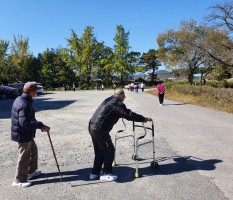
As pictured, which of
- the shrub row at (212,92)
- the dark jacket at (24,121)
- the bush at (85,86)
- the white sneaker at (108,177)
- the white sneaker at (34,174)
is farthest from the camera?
the bush at (85,86)

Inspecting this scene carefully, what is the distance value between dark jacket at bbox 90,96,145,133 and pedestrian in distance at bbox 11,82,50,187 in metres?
0.88

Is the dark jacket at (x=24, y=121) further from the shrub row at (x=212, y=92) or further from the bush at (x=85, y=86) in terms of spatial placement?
the bush at (x=85, y=86)

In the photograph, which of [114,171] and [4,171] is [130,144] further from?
[4,171]

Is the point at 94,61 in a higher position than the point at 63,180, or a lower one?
Result: higher

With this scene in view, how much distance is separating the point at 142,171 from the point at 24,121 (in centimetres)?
250

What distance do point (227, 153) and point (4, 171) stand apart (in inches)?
201

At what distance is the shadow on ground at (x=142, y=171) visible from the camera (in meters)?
5.46

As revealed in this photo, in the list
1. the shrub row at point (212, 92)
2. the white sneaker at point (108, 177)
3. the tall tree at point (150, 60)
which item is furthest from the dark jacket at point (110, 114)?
the tall tree at point (150, 60)

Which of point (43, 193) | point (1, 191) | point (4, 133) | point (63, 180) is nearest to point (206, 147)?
point (63, 180)

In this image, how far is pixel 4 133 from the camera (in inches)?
397

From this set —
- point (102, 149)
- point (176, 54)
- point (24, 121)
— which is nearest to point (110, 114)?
point (102, 149)

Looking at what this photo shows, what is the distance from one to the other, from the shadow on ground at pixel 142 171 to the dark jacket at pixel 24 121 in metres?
0.93

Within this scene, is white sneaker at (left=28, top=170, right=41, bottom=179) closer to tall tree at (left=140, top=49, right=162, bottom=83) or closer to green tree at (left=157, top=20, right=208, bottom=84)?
green tree at (left=157, top=20, right=208, bottom=84)

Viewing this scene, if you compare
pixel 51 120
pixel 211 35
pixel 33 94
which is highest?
pixel 211 35
